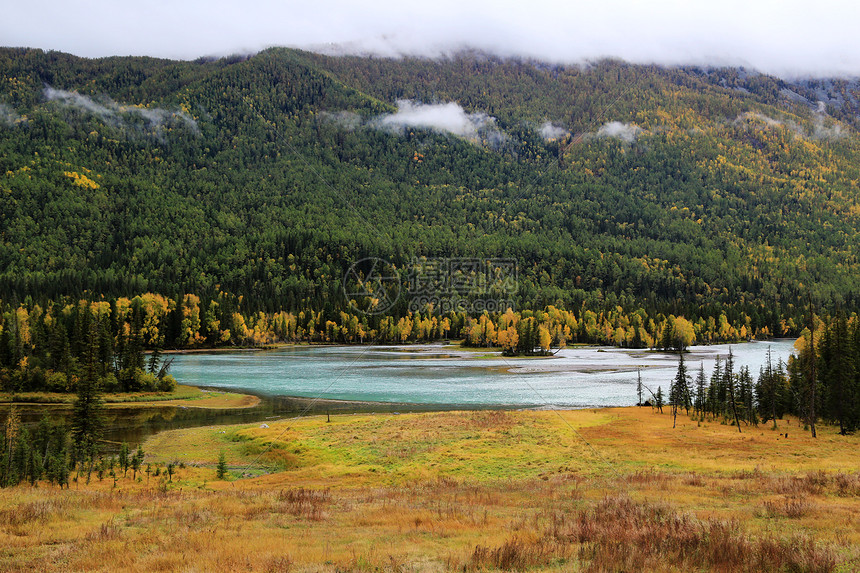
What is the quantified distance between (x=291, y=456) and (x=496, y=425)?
1533 centimetres

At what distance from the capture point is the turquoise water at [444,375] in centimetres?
6669

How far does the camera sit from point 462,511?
17.1 metres

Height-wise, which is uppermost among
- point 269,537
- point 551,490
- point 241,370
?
point 269,537

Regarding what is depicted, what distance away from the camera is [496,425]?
44688mm

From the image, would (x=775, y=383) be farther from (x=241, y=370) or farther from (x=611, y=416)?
(x=241, y=370)

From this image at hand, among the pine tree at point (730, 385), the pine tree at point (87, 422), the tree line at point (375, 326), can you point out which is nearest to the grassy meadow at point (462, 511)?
the pine tree at point (87, 422)

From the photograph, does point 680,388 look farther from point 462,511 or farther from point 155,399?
point 155,399

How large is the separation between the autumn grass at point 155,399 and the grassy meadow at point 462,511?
2242 cm

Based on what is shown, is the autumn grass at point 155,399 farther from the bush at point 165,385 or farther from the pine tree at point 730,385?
the pine tree at point 730,385

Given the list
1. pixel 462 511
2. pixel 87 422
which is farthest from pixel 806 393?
pixel 87 422

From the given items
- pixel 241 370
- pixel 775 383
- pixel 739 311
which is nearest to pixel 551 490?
pixel 775 383

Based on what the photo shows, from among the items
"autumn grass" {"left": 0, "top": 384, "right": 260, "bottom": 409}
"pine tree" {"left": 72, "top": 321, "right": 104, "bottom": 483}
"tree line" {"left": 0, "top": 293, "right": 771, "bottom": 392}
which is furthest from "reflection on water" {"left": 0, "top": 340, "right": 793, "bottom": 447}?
"tree line" {"left": 0, "top": 293, "right": 771, "bottom": 392}

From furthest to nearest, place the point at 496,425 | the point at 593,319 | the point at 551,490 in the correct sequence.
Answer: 1. the point at 593,319
2. the point at 496,425
3. the point at 551,490

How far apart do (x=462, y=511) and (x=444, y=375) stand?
70.7 metres
